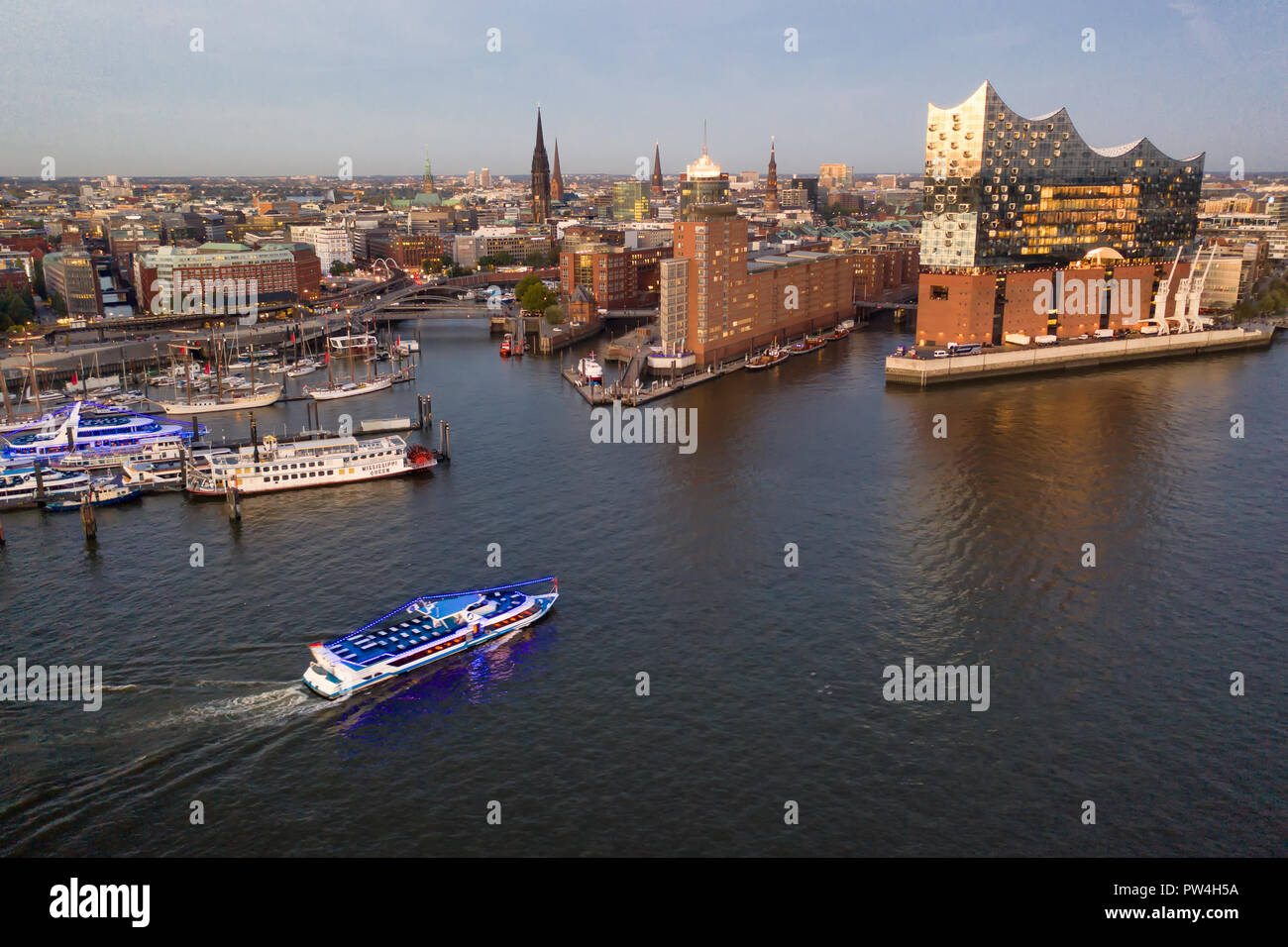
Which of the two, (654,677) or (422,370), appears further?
(422,370)

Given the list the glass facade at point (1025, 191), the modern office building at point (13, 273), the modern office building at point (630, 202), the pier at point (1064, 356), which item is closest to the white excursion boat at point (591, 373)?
the pier at point (1064, 356)

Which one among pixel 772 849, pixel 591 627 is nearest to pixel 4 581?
pixel 591 627

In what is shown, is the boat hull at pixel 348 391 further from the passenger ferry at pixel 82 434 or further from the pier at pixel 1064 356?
the pier at pixel 1064 356

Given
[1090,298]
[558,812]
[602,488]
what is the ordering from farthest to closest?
[1090,298] < [602,488] < [558,812]

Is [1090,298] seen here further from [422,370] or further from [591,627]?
[591,627]

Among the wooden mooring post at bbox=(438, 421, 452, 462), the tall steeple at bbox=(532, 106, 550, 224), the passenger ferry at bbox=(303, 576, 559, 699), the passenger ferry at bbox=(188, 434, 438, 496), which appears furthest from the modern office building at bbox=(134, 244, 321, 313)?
the tall steeple at bbox=(532, 106, 550, 224)

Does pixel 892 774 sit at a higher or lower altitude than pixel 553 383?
lower

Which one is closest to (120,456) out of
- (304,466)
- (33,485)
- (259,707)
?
(33,485)
